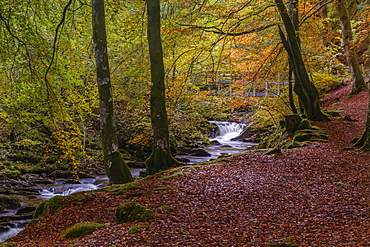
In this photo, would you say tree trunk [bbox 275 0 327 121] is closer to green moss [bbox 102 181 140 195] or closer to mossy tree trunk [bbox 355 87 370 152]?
mossy tree trunk [bbox 355 87 370 152]

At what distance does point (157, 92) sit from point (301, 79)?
260 inches

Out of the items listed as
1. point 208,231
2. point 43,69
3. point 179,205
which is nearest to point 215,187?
point 179,205

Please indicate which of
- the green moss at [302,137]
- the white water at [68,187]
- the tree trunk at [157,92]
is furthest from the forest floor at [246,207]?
the white water at [68,187]

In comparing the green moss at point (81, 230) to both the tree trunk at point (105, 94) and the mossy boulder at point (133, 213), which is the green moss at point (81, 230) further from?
the tree trunk at point (105, 94)

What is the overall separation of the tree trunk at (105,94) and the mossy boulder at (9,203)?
152 inches

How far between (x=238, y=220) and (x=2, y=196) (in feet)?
26.8

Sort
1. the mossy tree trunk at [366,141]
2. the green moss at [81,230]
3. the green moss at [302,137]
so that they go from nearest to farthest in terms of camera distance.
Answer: the green moss at [81,230], the mossy tree trunk at [366,141], the green moss at [302,137]

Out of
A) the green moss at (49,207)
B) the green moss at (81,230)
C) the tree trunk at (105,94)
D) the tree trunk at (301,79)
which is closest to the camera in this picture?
the green moss at (81,230)

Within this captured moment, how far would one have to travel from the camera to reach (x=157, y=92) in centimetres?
890

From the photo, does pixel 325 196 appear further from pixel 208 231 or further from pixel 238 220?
pixel 208 231

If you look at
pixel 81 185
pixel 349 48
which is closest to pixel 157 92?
pixel 81 185

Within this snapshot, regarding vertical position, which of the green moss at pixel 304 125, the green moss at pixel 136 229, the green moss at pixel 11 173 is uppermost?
the green moss at pixel 304 125

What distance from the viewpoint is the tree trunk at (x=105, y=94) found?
771cm

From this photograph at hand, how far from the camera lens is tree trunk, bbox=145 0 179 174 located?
8.79 metres
